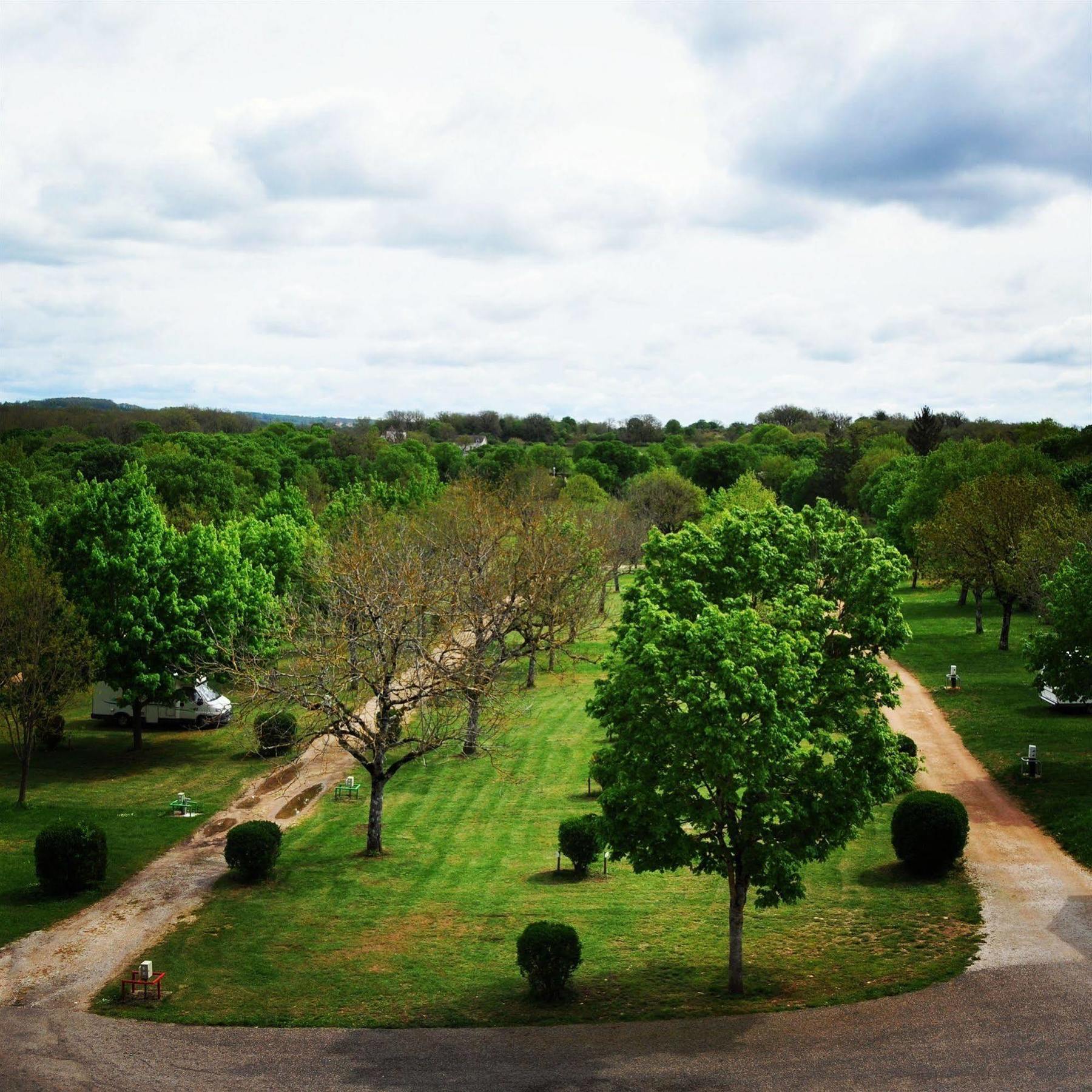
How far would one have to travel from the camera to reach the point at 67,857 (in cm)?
2538

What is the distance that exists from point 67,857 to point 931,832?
19.9 m

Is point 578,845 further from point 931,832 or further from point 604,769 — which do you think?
point 931,832

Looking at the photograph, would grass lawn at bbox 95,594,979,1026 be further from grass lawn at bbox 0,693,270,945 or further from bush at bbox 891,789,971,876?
grass lawn at bbox 0,693,270,945

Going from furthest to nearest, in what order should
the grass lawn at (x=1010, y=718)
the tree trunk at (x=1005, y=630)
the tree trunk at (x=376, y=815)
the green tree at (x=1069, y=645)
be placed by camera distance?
1. the tree trunk at (x=1005, y=630)
2. the green tree at (x=1069, y=645)
3. the grass lawn at (x=1010, y=718)
4. the tree trunk at (x=376, y=815)


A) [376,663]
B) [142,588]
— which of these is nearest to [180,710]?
[142,588]

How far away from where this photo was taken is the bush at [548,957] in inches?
755

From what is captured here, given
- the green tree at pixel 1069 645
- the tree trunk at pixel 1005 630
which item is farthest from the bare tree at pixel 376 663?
the tree trunk at pixel 1005 630

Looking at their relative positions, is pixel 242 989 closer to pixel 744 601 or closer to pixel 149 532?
pixel 744 601

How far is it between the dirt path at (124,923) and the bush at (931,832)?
16.5 m

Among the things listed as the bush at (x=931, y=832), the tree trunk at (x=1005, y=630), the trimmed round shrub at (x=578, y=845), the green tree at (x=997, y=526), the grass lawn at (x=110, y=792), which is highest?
the green tree at (x=997, y=526)

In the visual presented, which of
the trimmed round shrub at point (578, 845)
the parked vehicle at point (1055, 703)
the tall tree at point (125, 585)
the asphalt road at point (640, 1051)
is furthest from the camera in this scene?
the parked vehicle at point (1055, 703)

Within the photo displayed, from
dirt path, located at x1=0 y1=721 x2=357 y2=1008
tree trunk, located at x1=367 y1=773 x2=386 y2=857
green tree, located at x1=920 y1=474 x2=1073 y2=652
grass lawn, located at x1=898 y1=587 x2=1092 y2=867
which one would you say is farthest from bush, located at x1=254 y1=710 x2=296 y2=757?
green tree, located at x1=920 y1=474 x2=1073 y2=652

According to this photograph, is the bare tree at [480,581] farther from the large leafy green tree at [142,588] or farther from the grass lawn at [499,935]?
the large leafy green tree at [142,588]

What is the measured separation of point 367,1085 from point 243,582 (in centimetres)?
2702
